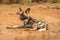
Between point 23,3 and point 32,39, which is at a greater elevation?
point 32,39

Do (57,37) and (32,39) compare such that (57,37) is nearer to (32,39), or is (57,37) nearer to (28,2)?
(32,39)

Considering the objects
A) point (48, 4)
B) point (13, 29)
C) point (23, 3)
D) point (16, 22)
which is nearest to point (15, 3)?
point (23, 3)

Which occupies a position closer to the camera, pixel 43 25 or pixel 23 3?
pixel 43 25

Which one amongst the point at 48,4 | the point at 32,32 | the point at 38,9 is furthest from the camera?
the point at 48,4

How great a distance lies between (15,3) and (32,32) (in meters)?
9.54

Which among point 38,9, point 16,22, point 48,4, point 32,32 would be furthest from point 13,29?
point 48,4

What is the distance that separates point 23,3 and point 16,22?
7.03 m

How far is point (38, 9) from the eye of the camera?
16.9m

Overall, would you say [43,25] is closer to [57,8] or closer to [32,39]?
[32,39]

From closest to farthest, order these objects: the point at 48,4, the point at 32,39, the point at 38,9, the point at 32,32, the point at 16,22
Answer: the point at 32,39, the point at 32,32, the point at 16,22, the point at 38,9, the point at 48,4

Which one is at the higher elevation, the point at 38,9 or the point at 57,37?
the point at 57,37

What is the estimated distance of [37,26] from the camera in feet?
34.5

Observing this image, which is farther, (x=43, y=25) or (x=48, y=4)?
(x=48, y=4)

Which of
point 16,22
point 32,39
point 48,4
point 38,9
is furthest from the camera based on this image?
point 48,4
